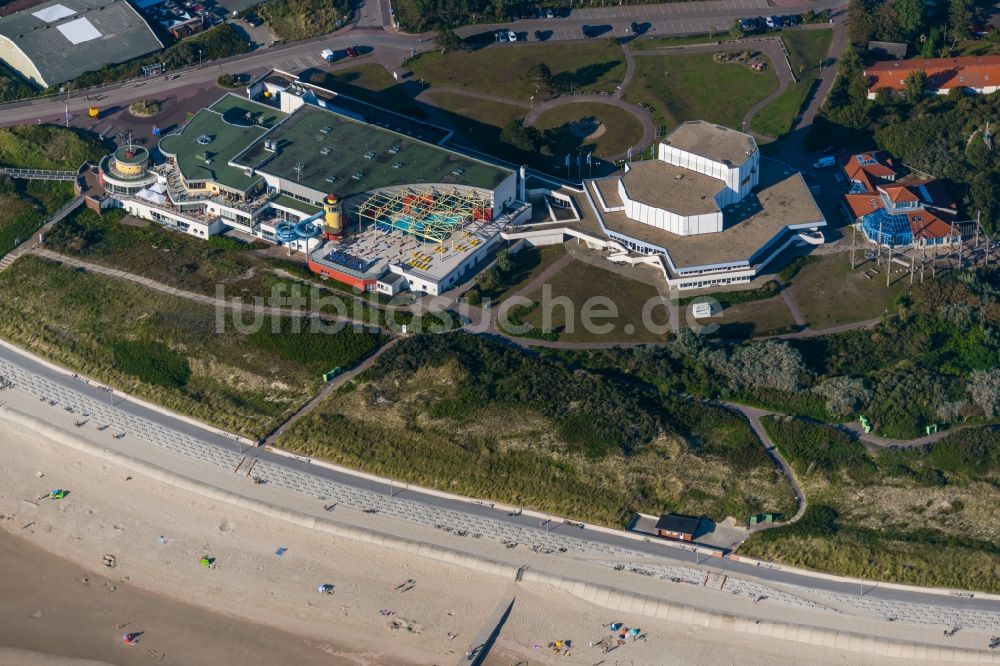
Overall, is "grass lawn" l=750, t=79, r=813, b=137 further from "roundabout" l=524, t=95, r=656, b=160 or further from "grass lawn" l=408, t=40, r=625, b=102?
"grass lawn" l=408, t=40, r=625, b=102

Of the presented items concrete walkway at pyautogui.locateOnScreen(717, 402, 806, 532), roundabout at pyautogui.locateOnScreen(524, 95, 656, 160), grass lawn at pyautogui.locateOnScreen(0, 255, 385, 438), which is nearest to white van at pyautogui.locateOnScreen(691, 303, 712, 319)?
concrete walkway at pyautogui.locateOnScreen(717, 402, 806, 532)

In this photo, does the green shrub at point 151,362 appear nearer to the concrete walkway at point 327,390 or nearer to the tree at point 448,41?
the concrete walkway at point 327,390

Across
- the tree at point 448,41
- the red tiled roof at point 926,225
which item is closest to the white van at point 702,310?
the red tiled roof at point 926,225

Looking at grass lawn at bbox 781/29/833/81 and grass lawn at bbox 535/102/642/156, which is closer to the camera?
grass lawn at bbox 535/102/642/156

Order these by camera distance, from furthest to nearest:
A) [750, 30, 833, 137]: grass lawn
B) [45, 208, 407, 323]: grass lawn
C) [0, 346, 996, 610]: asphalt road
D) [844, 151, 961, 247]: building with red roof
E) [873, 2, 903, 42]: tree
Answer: [873, 2, 903, 42]: tree, [750, 30, 833, 137]: grass lawn, [844, 151, 961, 247]: building with red roof, [45, 208, 407, 323]: grass lawn, [0, 346, 996, 610]: asphalt road

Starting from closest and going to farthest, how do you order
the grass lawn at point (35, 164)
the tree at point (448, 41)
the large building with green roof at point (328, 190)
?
the large building with green roof at point (328, 190)
the grass lawn at point (35, 164)
the tree at point (448, 41)

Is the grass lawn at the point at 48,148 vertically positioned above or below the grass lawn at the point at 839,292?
above
